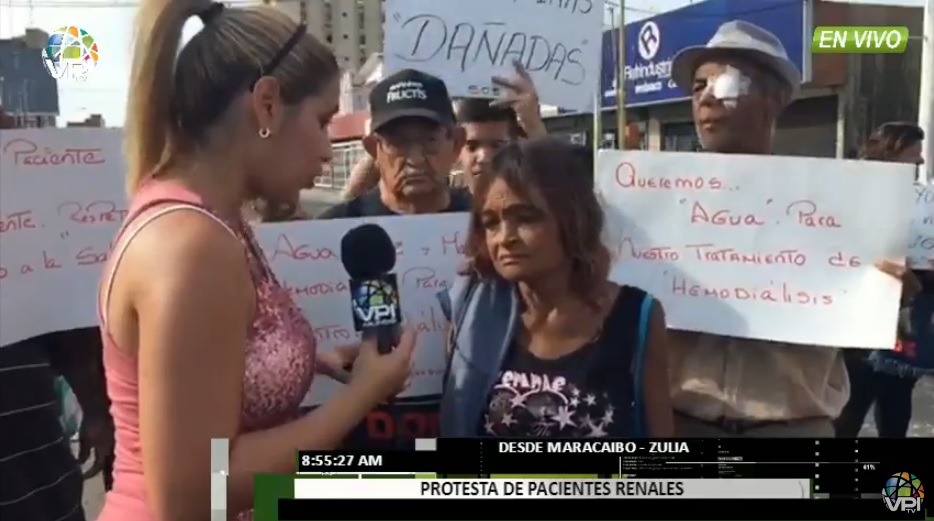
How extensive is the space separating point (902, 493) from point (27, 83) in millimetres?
1522

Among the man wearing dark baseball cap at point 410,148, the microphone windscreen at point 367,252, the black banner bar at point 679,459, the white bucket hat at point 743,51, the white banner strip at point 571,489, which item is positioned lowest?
the white banner strip at point 571,489

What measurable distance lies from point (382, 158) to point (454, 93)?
0.16m

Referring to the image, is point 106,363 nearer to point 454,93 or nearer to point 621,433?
point 454,93

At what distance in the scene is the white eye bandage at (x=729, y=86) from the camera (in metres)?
1.37

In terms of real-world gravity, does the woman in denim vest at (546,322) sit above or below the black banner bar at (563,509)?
above

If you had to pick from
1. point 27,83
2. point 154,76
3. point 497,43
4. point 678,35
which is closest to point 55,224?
point 27,83

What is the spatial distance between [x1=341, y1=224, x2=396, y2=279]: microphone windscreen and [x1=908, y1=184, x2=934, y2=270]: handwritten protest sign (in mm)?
886

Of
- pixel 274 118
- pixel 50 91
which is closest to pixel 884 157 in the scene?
pixel 274 118

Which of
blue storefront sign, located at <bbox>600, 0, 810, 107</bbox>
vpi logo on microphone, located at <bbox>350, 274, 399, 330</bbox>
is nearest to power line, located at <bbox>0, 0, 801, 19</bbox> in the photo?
blue storefront sign, located at <bbox>600, 0, 810, 107</bbox>

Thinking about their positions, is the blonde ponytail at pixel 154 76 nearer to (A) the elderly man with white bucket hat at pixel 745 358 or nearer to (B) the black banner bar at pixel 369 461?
(B) the black banner bar at pixel 369 461

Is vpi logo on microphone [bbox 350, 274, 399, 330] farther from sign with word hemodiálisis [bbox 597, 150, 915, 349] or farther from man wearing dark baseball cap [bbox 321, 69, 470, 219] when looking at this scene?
sign with word hemodiálisis [bbox 597, 150, 915, 349]

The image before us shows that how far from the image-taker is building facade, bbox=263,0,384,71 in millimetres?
1273

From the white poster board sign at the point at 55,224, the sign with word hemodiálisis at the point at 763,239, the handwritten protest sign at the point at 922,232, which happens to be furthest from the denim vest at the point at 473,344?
the handwritten protest sign at the point at 922,232

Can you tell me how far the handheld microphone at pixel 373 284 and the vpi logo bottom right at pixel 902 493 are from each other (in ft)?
2.68
